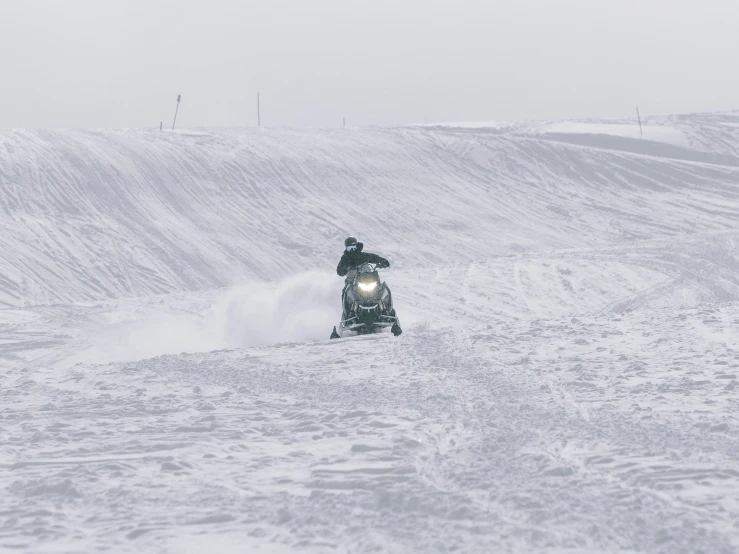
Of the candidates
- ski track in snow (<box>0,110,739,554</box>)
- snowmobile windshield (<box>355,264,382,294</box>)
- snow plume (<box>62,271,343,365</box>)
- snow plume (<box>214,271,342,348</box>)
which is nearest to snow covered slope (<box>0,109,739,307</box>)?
ski track in snow (<box>0,110,739,554</box>)

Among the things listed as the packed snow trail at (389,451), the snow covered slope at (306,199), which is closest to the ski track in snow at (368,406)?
the packed snow trail at (389,451)

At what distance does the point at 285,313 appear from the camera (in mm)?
15641

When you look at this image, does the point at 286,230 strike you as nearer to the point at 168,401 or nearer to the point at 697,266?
the point at 697,266

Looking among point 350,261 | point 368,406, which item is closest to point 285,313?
point 350,261

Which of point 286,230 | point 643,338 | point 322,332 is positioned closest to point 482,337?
point 643,338

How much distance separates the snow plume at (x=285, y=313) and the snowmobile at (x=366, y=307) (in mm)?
1636

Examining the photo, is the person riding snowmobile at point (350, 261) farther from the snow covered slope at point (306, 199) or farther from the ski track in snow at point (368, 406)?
the snow covered slope at point (306, 199)

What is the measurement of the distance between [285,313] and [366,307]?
11.8ft

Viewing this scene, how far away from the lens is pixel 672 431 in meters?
6.34

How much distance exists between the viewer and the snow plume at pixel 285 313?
14602 mm

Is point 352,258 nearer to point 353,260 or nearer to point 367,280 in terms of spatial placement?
point 353,260

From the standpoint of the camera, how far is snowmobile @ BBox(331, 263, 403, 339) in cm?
1227

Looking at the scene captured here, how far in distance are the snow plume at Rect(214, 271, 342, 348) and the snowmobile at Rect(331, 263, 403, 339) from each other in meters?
1.64

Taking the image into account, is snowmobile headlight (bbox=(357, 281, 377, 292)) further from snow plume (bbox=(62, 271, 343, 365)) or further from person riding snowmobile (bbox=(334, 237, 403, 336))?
snow plume (bbox=(62, 271, 343, 365))
